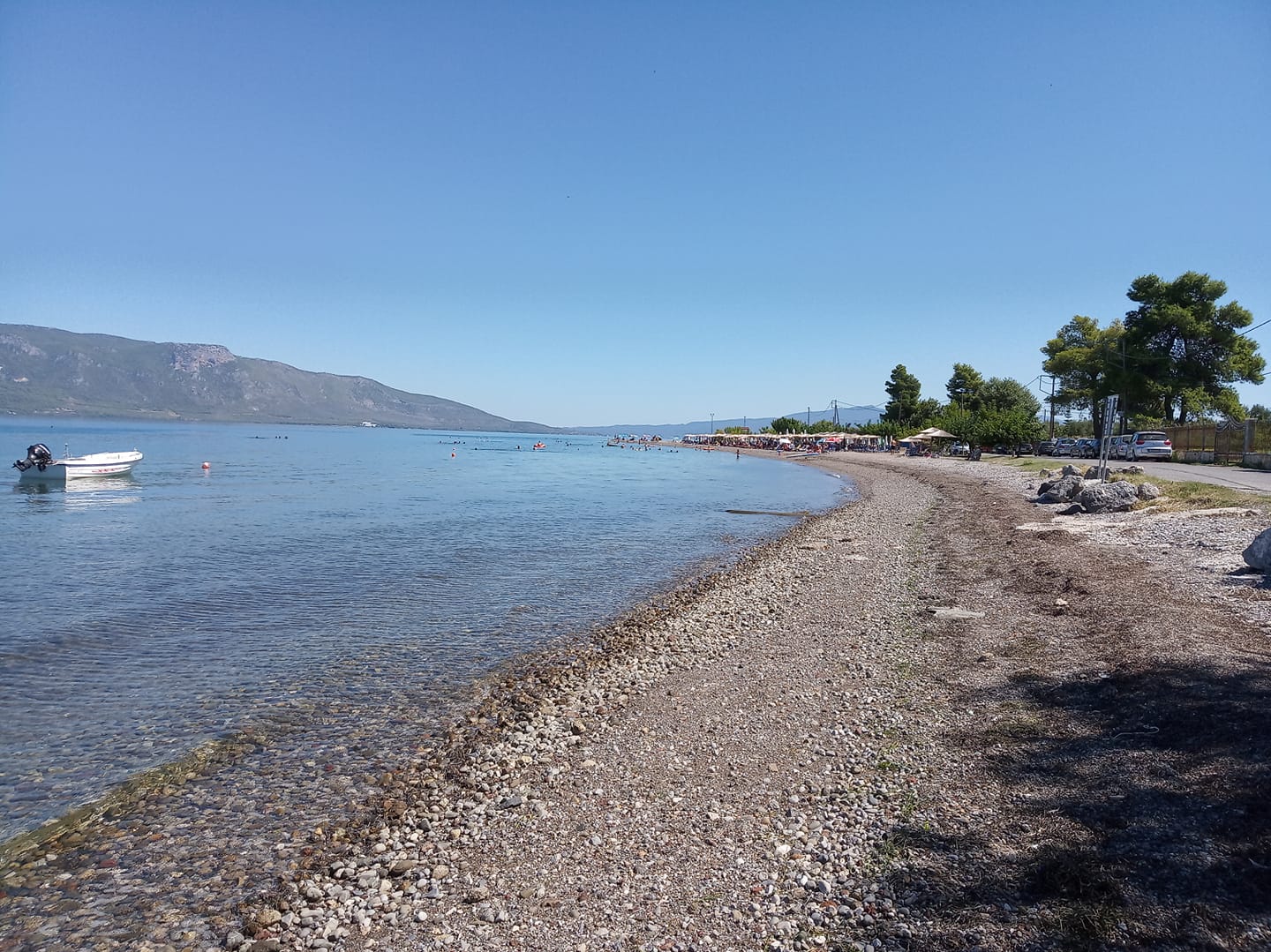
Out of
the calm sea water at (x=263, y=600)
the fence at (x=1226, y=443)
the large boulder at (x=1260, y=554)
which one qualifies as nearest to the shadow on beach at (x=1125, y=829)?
the large boulder at (x=1260, y=554)

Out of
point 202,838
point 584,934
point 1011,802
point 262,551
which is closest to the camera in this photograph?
point 584,934

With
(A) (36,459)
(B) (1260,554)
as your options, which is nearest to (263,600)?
(B) (1260,554)

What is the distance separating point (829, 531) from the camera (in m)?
23.5

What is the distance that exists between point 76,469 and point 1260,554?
169 feet

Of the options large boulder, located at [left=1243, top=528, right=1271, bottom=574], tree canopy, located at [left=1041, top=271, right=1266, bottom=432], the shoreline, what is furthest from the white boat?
tree canopy, located at [left=1041, top=271, right=1266, bottom=432]

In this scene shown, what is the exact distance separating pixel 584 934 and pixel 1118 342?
2650 inches

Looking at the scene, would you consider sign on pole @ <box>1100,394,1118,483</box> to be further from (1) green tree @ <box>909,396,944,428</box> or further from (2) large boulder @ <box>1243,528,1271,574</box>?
(1) green tree @ <box>909,396,944,428</box>

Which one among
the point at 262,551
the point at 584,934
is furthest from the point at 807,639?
the point at 262,551

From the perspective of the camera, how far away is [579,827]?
212 inches

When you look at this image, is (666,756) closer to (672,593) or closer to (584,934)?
(584,934)

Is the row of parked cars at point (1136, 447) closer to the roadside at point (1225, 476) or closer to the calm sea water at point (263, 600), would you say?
the roadside at point (1225, 476)

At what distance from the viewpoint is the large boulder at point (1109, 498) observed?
1922cm

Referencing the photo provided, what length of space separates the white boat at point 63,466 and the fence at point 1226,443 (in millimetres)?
59838

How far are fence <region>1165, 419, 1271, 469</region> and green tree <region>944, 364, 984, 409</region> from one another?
1886 inches
